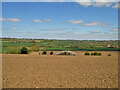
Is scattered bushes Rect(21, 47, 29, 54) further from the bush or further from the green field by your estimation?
the green field

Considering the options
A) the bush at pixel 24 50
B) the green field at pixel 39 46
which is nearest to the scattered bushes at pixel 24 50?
the bush at pixel 24 50

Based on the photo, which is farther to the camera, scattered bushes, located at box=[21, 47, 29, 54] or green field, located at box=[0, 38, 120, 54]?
green field, located at box=[0, 38, 120, 54]

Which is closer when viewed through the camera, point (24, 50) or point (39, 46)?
point (24, 50)

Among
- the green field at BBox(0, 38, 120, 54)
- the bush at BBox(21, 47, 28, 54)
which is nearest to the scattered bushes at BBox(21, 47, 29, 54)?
the bush at BBox(21, 47, 28, 54)

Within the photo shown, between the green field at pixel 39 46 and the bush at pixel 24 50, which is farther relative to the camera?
the green field at pixel 39 46

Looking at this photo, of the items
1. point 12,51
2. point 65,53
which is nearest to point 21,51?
point 12,51

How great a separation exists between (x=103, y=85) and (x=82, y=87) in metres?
1.29

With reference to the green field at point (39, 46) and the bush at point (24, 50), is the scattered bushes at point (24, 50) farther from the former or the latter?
the green field at point (39, 46)

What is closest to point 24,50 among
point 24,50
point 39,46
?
point 24,50

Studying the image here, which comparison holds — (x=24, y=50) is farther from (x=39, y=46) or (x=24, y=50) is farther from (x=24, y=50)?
(x=39, y=46)

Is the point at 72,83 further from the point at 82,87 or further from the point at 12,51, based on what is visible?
the point at 12,51

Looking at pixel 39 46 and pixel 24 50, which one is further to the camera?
pixel 39 46

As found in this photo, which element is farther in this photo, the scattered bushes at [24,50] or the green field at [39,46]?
the green field at [39,46]

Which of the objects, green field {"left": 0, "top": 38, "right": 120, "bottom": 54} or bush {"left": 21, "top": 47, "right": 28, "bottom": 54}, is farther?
green field {"left": 0, "top": 38, "right": 120, "bottom": 54}
